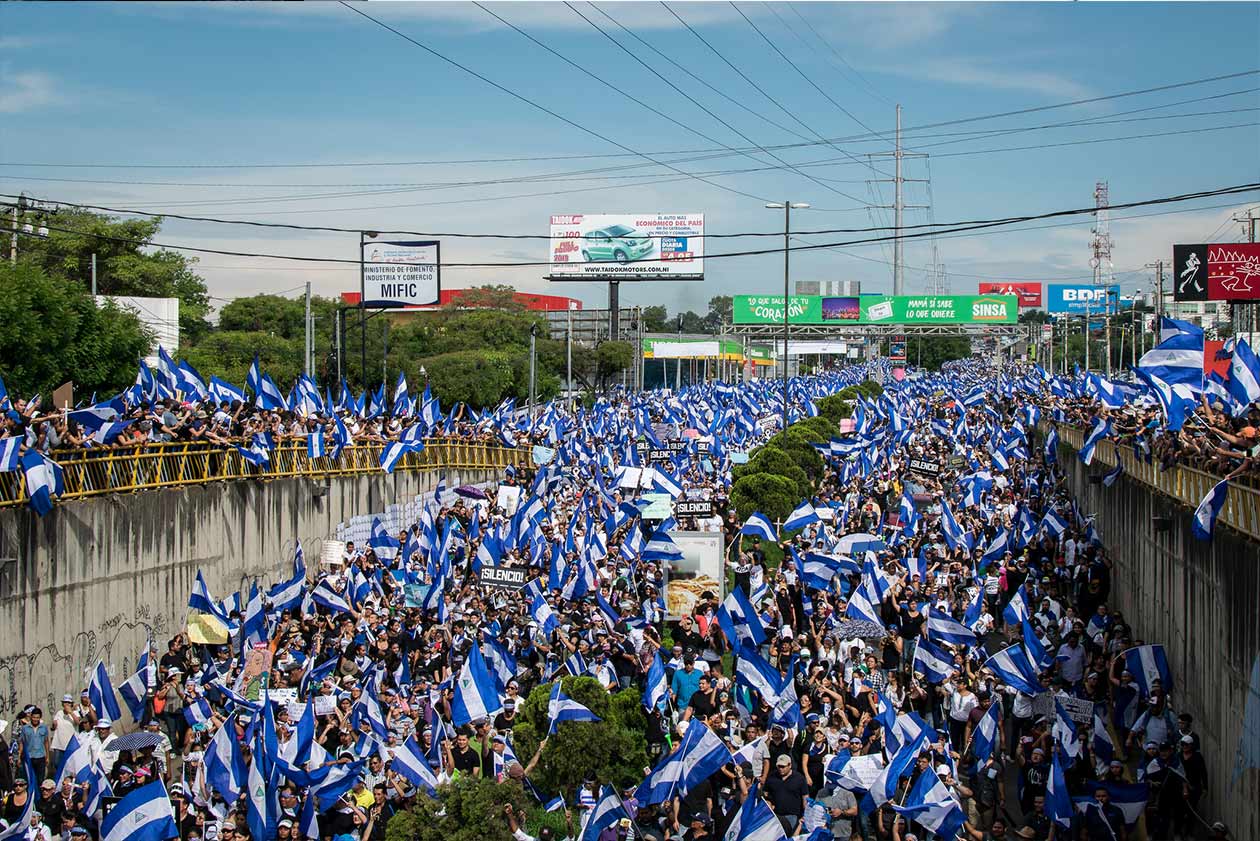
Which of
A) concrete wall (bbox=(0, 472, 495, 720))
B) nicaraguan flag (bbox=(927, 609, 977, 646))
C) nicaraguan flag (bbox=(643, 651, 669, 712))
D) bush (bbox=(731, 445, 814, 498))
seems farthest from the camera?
bush (bbox=(731, 445, 814, 498))

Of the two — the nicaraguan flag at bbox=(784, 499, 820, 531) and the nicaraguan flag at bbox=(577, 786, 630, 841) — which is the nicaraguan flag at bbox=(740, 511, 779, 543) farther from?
the nicaraguan flag at bbox=(577, 786, 630, 841)

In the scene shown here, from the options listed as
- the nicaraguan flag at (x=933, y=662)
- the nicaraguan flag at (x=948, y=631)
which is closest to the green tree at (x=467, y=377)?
the nicaraguan flag at (x=948, y=631)

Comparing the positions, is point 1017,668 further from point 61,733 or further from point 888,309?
point 888,309

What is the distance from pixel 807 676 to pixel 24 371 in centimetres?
2619

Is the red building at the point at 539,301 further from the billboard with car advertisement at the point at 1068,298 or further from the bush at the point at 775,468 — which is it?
the bush at the point at 775,468

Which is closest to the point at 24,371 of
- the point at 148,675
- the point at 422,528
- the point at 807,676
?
the point at 422,528

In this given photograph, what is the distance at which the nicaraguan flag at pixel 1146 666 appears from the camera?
14.4m

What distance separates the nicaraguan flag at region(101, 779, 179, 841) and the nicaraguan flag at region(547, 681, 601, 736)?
3685mm

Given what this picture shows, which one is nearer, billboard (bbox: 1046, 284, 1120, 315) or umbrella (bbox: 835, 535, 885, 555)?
umbrella (bbox: 835, 535, 885, 555)

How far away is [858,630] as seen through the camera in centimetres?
1680

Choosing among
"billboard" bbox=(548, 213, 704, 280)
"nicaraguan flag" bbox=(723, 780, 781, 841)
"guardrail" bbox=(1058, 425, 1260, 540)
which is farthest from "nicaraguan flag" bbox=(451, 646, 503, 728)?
"billboard" bbox=(548, 213, 704, 280)

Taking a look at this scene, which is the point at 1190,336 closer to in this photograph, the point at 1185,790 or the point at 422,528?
the point at 1185,790

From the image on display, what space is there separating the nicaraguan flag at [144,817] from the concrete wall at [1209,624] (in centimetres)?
869

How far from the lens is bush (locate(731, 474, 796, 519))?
99.2 feet
